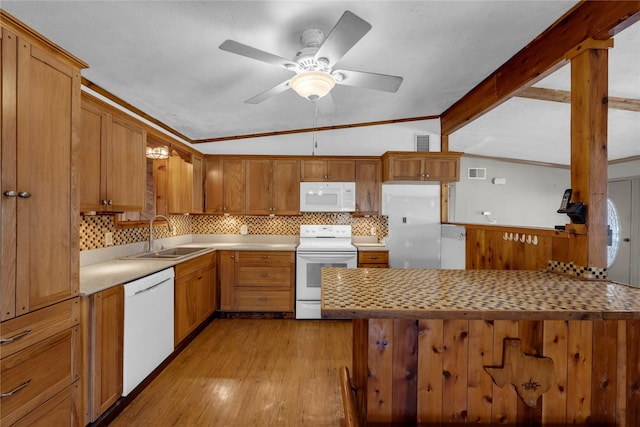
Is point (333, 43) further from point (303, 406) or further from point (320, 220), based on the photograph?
point (320, 220)

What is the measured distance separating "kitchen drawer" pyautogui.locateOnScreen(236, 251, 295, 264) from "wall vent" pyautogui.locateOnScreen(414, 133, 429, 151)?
7.58 feet

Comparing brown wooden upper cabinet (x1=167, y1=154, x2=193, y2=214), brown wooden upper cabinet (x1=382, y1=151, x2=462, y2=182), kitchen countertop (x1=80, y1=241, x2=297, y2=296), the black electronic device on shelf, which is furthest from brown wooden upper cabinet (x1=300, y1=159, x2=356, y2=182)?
the black electronic device on shelf

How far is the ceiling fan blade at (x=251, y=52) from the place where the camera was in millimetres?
1534

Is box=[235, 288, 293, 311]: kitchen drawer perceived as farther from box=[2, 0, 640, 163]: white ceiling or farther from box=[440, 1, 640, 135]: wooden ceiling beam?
box=[440, 1, 640, 135]: wooden ceiling beam

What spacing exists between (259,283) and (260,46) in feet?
8.69

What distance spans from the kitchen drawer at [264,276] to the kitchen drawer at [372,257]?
0.91 metres

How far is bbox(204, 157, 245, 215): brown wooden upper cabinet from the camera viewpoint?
4016mm

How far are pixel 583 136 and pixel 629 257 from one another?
16.3 feet

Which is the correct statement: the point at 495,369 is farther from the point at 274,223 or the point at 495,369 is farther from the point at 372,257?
the point at 274,223

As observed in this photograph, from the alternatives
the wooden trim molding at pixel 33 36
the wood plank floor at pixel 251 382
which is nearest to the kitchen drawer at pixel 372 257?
the wood plank floor at pixel 251 382

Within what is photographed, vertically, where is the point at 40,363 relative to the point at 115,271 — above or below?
below

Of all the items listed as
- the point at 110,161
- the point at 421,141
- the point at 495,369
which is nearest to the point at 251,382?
the point at 495,369

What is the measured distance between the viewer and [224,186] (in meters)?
4.03

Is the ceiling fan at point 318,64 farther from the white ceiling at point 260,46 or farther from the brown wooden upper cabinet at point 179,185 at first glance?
the brown wooden upper cabinet at point 179,185
